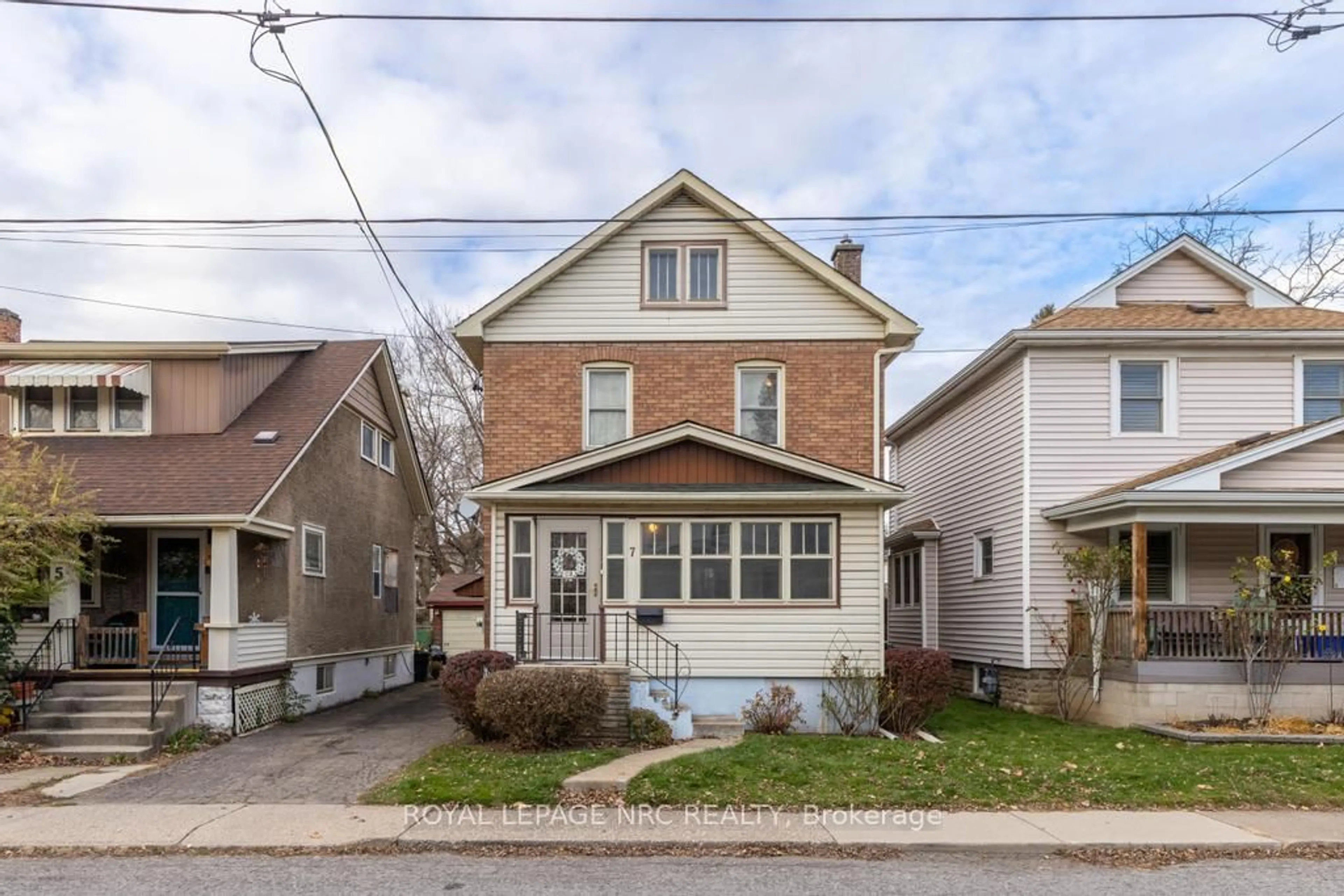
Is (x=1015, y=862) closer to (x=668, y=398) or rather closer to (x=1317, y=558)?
(x=668, y=398)

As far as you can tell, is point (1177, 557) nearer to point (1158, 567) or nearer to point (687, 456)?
point (1158, 567)

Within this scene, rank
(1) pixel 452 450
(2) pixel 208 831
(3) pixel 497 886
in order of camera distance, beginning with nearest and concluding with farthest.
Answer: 1. (3) pixel 497 886
2. (2) pixel 208 831
3. (1) pixel 452 450

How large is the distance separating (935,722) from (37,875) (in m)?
11.3

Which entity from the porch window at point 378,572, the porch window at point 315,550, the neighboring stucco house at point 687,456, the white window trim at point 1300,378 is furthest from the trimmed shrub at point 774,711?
the porch window at point 378,572

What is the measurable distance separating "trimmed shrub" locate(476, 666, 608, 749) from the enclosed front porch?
14.5 ft

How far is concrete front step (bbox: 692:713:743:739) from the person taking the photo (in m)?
12.7

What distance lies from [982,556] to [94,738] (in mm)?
14515

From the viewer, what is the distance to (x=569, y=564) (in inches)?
557

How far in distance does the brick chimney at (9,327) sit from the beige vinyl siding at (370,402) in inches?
261

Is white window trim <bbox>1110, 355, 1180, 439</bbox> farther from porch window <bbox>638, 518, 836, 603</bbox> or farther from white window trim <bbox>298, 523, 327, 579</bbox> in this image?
white window trim <bbox>298, 523, 327, 579</bbox>

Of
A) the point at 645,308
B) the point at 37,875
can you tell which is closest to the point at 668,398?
the point at 645,308

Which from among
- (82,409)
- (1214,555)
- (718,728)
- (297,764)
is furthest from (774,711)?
(82,409)

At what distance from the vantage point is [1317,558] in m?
15.6

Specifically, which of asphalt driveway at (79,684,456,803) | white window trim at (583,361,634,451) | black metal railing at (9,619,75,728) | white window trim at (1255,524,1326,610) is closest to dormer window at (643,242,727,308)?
white window trim at (583,361,634,451)
